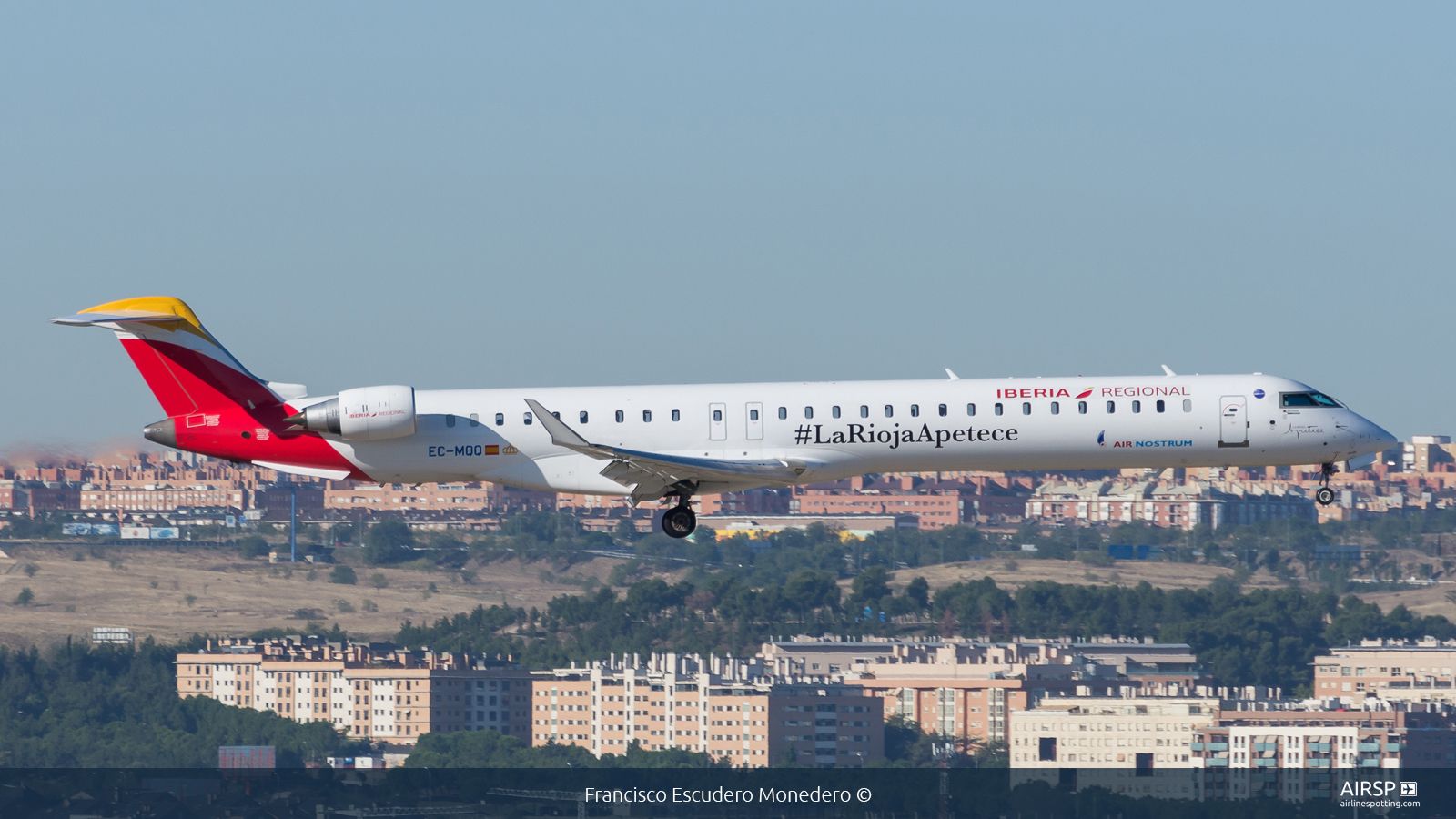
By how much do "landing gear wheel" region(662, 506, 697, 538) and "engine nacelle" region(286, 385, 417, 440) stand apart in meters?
5.85

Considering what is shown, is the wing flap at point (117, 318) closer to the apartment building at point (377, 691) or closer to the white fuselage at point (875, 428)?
the white fuselage at point (875, 428)

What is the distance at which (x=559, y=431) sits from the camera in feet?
143

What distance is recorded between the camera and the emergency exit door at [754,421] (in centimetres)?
4425

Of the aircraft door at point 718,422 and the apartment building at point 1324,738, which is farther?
the apartment building at point 1324,738

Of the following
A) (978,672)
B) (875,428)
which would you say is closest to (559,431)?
→ (875,428)

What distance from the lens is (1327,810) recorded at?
8206 centimetres

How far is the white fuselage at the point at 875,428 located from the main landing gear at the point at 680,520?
0.61 meters

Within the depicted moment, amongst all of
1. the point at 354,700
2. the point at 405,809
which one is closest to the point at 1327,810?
the point at 405,809

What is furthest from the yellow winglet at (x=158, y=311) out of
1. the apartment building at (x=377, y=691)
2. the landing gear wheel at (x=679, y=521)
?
the apartment building at (x=377, y=691)

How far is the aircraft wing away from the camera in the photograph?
4294 cm

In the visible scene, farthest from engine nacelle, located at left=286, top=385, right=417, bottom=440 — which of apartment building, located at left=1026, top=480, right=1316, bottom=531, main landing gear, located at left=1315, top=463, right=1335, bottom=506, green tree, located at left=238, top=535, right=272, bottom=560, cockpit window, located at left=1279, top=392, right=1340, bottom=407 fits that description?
apartment building, located at left=1026, top=480, right=1316, bottom=531

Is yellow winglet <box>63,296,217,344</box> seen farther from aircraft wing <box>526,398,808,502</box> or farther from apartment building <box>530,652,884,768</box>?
apartment building <box>530,652,884,768</box>

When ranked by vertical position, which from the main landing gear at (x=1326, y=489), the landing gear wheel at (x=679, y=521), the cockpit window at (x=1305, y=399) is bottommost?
the landing gear wheel at (x=679, y=521)

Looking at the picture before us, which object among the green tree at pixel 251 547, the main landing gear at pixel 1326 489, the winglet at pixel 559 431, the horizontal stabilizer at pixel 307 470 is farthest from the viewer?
the green tree at pixel 251 547
